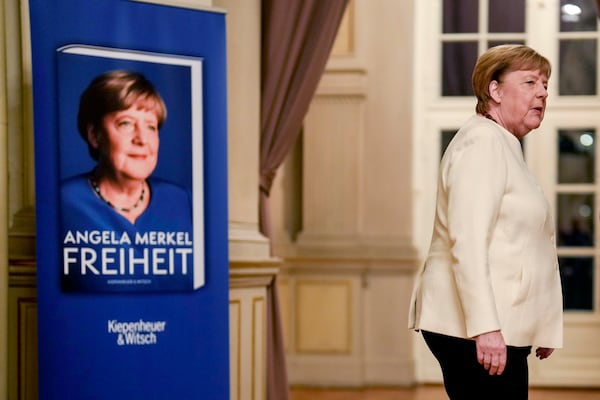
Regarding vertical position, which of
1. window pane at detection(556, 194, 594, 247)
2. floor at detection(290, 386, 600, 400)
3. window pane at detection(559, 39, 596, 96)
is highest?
window pane at detection(559, 39, 596, 96)

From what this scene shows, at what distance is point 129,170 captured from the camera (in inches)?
144

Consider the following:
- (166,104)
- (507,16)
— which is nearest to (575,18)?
(507,16)

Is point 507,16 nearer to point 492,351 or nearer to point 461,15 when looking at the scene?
point 461,15

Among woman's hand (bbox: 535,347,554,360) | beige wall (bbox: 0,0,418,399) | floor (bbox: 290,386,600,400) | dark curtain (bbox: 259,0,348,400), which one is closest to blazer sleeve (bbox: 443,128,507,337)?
woman's hand (bbox: 535,347,554,360)

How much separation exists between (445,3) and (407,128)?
909mm

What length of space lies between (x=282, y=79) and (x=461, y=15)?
8.28ft

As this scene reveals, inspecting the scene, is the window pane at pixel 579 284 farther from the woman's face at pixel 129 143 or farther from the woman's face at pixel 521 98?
the woman's face at pixel 521 98

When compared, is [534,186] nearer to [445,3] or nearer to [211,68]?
[211,68]

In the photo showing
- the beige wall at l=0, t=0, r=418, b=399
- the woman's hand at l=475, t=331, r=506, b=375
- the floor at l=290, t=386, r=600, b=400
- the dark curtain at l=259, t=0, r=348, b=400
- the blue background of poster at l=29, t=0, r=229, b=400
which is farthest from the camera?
the beige wall at l=0, t=0, r=418, b=399

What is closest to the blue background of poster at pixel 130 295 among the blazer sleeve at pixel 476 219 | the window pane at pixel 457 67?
the blazer sleeve at pixel 476 219

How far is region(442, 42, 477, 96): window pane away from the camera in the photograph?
6.87m

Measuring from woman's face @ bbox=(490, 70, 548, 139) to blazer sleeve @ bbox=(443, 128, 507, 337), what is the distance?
12 cm

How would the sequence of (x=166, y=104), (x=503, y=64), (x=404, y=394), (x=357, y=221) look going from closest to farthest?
(x=503, y=64) → (x=166, y=104) → (x=404, y=394) → (x=357, y=221)

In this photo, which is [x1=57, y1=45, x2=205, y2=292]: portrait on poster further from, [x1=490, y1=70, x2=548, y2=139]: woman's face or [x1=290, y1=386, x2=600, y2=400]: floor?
[x1=290, y1=386, x2=600, y2=400]: floor
